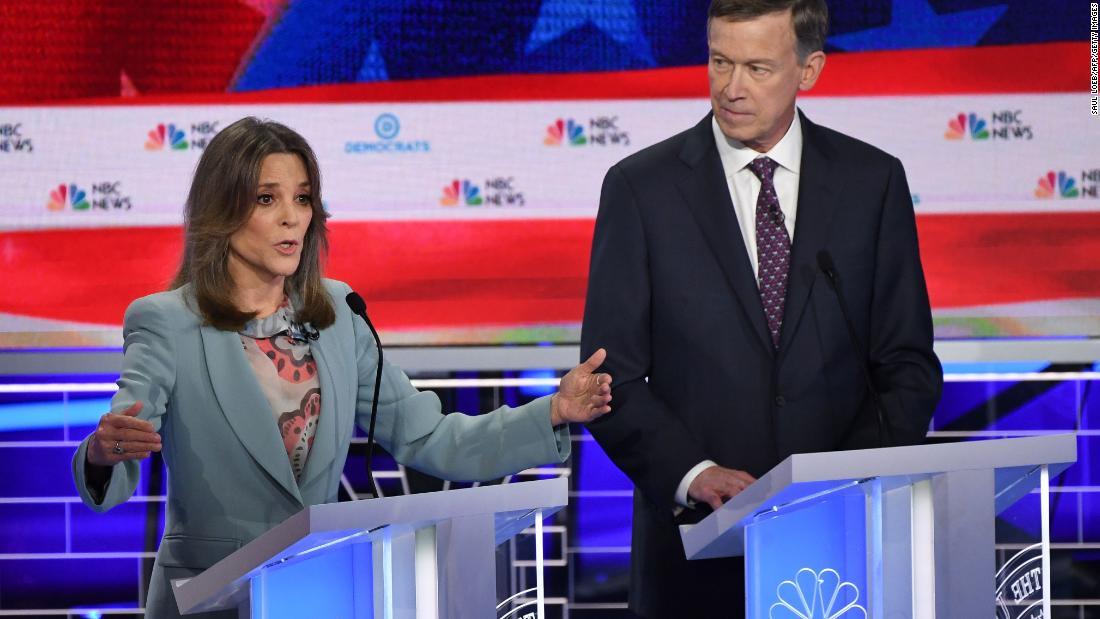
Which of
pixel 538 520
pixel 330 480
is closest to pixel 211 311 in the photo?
pixel 330 480

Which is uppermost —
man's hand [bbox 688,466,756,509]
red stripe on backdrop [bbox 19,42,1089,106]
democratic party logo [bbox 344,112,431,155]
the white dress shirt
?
red stripe on backdrop [bbox 19,42,1089,106]

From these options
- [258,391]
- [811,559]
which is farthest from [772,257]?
[258,391]

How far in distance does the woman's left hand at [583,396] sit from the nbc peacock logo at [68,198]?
2134 millimetres

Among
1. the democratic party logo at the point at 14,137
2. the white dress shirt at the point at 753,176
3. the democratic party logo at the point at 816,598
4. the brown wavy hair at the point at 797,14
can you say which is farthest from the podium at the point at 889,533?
the democratic party logo at the point at 14,137

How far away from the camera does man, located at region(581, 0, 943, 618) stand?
2.65 meters

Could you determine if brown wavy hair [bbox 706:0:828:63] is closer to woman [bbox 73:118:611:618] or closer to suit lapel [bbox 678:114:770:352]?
suit lapel [bbox 678:114:770:352]

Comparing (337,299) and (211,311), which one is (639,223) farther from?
(211,311)

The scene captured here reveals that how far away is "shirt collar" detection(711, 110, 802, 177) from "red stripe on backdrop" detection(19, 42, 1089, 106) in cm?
130

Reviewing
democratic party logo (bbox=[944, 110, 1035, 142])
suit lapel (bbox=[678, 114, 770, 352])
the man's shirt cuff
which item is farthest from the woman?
democratic party logo (bbox=[944, 110, 1035, 142])

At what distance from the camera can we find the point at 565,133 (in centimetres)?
410

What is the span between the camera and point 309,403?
7.95ft

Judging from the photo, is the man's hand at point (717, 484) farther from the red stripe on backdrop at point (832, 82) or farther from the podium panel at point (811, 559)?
the red stripe on backdrop at point (832, 82)

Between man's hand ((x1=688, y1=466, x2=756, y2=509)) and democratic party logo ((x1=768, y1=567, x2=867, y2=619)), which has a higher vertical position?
man's hand ((x1=688, y1=466, x2=756, y2=509))

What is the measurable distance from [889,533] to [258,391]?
105cm
